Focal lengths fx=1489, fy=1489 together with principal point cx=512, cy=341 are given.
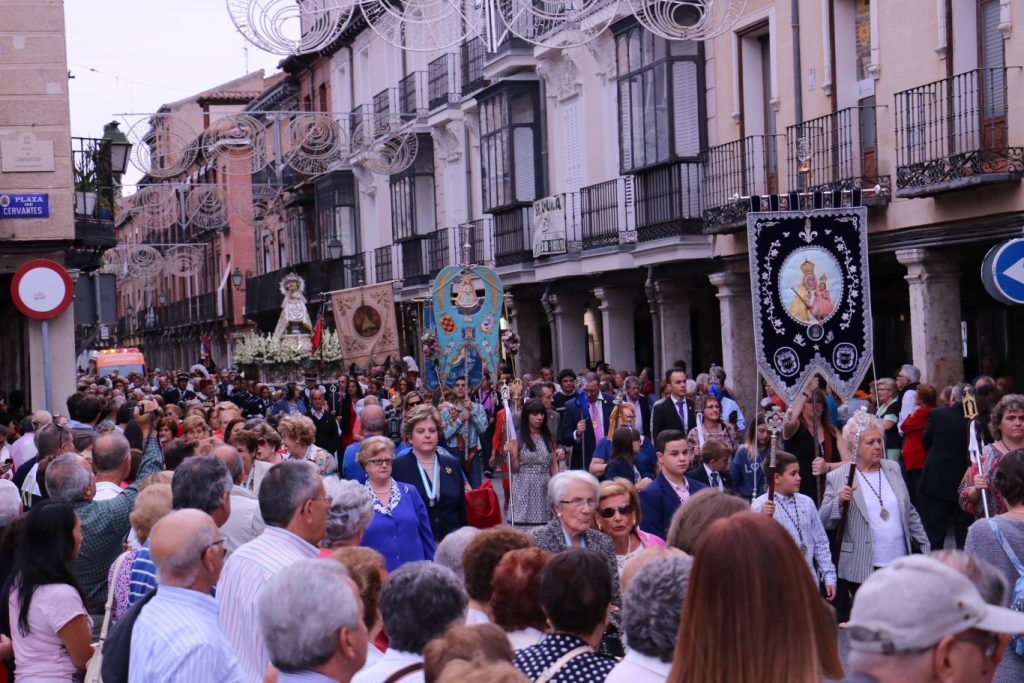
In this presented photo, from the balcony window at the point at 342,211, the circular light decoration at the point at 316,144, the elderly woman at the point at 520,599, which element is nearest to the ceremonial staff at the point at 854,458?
the elderly woman at the point at 520,599

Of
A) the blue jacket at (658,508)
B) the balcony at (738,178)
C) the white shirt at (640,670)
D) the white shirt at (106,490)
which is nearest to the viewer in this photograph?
the white shirt at (640,670)

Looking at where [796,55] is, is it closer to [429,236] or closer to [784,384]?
[784,384]

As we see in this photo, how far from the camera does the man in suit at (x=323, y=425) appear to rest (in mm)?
18812

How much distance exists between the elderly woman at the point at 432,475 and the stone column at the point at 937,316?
8828mm

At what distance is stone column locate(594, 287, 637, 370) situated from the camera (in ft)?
85.3

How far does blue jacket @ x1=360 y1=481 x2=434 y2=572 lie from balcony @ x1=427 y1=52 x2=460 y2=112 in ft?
82.7

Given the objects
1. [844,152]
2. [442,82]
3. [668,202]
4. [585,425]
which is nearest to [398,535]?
[585,425]

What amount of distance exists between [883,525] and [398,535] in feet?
9.34

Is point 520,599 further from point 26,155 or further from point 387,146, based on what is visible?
point 387,146

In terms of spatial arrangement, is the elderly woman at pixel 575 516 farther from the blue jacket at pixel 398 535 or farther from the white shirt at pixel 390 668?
the white shirt at pixel 390 668

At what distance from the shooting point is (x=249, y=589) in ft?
18.3

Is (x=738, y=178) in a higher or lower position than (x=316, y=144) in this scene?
lower

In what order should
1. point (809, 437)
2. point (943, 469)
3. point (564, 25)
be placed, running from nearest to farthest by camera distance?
1. point (809, 437)
2. point (943, 469)
3. point (564, 25)

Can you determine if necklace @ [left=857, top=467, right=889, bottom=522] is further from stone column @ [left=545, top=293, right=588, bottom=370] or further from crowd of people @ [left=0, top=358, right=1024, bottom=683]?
stone column @ [left=545, top=293, right=588, bottom=370]
